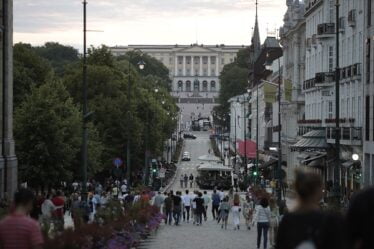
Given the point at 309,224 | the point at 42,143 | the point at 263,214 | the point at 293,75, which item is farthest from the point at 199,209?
the point at 293,75

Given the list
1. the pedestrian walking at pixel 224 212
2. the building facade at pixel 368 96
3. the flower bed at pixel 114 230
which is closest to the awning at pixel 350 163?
the building facade at pixel 368 96

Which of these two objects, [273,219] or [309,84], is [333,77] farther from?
[273,219]

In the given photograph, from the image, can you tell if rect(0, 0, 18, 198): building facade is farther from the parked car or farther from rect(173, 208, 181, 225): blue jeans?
the parked car

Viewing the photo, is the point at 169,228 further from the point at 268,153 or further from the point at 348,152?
the point at 268,153

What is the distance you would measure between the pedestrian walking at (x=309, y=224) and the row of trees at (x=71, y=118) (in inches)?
1862

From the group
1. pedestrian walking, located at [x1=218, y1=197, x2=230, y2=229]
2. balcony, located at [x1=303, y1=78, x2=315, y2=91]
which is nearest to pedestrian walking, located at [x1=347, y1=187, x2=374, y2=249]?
pedestrian walking, located at [x1=218, y1=197, x2=230, y2=229]

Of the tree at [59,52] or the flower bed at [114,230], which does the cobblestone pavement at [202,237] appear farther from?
the tree at [59,52]

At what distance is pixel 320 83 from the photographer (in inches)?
2341

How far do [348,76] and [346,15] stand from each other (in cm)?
397

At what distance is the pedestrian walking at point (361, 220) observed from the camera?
7.62 m

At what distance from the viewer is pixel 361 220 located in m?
7.65

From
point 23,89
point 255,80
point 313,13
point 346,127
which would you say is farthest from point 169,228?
point 255,80

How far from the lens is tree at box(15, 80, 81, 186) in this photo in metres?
55.2

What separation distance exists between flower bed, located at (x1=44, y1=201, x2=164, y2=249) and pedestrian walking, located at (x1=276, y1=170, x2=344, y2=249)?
6.84 metres
